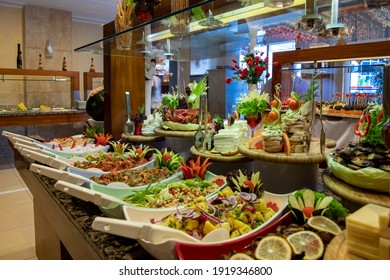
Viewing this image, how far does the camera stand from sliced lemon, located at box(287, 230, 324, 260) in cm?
85

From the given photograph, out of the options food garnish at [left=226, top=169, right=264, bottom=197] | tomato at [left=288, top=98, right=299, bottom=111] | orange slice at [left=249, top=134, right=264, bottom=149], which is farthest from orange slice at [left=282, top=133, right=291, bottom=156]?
tomato at [left=288, top=98, right=299, bottom=111]

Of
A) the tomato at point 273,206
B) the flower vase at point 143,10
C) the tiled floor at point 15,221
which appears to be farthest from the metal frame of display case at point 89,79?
the tomato at point 273,206

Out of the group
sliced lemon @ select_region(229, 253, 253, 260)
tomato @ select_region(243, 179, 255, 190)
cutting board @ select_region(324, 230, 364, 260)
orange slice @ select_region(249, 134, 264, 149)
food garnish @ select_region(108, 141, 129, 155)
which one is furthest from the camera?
food garnish @ select_region(108, 141, 129, 155)

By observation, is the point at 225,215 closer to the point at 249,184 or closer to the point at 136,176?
the point at 249,184

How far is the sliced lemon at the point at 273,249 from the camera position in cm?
85

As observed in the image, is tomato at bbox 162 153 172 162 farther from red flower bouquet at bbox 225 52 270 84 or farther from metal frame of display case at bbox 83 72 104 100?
metal frame of display case at bbox 83 72 104 100

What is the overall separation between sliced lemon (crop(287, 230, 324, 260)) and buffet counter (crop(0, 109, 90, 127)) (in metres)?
5.70

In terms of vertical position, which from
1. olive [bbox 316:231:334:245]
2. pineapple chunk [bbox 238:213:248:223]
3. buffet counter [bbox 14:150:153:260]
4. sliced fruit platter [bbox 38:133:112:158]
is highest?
sliced fruit platter [bbox 38:133:112:158]

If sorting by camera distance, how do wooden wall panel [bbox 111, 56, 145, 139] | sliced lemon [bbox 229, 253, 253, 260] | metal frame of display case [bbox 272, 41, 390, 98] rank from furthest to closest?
metal frame of display case [bbox 272, 41, 390, 98]
wooden wall panel [bbox 111, 56, 145, 139]
sliced lemon [bbox 229, 253, 253, 260]

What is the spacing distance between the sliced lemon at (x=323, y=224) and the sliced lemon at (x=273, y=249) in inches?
5.6

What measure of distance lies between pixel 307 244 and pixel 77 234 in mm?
788

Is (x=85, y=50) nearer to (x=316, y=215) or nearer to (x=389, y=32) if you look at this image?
(x=316, y=215)

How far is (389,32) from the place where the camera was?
4176 millimetres

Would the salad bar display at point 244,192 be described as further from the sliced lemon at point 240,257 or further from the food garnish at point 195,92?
the food garnish at point 195,92
